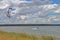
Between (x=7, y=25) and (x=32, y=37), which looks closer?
(x=32, y=37)

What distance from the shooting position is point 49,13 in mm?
2020

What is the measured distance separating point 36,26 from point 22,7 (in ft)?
1.09

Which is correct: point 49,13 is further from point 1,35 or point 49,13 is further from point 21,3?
point 1,35

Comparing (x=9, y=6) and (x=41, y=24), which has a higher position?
(x=9, y=6)

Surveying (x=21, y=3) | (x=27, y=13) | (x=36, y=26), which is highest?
(x=21, y=3)

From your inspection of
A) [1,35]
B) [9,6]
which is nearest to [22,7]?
[9,6]

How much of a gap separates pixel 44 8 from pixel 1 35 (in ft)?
4.19

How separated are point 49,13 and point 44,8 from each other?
99 mm

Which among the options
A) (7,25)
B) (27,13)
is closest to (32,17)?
(27,13)

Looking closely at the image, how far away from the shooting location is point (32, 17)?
2.06 m

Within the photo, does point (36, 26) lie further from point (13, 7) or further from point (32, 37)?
point (32, 37)

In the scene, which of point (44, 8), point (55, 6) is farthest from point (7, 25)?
point (55, 6)

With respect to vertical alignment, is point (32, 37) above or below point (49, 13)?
above

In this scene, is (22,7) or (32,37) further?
(22,7)
